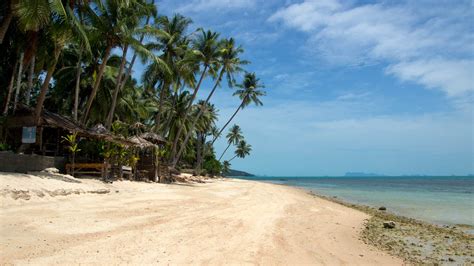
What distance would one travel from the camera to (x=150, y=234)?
6730mm

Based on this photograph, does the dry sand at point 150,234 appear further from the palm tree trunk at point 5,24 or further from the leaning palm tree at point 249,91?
the leaning palm tree at point 249,91

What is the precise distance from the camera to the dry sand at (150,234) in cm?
533

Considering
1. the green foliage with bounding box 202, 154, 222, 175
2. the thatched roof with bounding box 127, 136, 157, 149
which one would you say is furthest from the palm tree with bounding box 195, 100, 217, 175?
the thatched roof with bounding box 127, 136, 157, 149

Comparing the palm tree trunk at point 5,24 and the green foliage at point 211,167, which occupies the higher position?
the palm tree trunk at point 5,24

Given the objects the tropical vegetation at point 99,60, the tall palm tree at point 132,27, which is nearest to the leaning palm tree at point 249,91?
the tropical vegetation at point 99,60

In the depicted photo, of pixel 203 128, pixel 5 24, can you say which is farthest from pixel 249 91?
pixel 5 24

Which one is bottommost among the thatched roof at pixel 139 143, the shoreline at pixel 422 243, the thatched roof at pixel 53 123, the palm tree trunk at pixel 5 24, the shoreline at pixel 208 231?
the shoreline at pixel 422 243

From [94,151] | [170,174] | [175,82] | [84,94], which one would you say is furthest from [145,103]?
[94,151]

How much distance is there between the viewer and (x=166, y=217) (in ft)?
28.5

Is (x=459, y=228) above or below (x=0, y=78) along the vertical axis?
below

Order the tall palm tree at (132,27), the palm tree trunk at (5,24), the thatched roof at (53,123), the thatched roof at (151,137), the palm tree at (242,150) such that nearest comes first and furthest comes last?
the palm tree trunk at (5,24) → the thatched roof at (53,123) → the tall palm tree at (132,27) → the thatched roof at (151,137) → the palm tree at (242,150)

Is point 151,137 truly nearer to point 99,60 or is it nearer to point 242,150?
point 99,60

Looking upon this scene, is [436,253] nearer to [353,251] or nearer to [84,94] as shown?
[353,251]

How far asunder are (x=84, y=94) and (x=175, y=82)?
7154 mm
